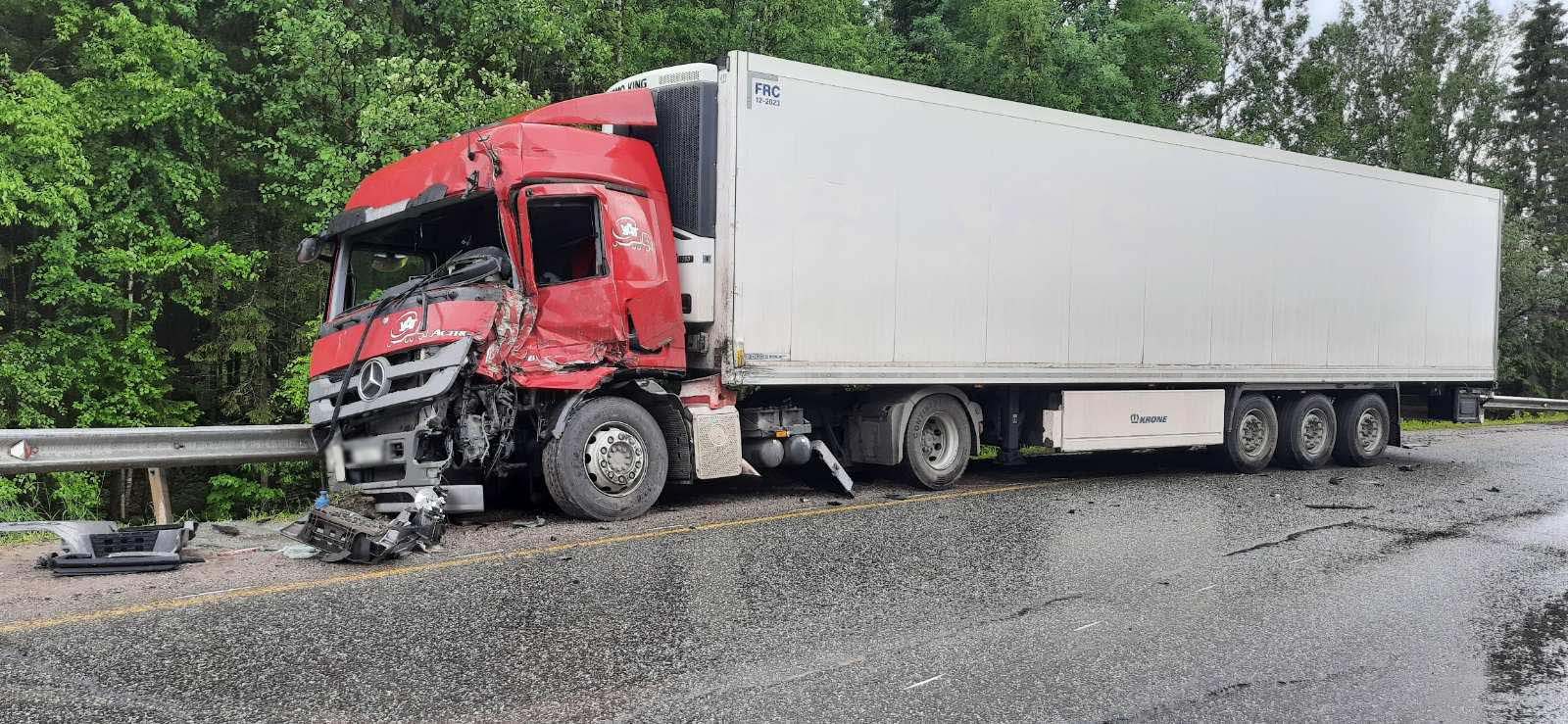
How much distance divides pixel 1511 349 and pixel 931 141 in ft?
Result: 101

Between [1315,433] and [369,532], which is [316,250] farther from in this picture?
[1315,433]

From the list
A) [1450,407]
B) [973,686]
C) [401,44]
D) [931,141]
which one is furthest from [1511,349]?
[973,686]

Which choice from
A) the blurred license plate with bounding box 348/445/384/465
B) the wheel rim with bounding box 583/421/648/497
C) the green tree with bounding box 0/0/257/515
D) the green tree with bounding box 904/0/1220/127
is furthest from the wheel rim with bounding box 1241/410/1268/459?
the green tree with bounding box 0/0/257/515

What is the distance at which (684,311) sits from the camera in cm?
823

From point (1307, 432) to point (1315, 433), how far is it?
14 cm

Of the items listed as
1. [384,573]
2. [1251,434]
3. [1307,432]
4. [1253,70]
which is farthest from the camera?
[1253,70]

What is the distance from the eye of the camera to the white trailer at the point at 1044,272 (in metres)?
8.29

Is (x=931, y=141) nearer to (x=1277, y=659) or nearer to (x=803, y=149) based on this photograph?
(x=803, y=149)

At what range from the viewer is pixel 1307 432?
41.5 feet

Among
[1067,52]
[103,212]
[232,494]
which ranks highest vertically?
[1067,52]

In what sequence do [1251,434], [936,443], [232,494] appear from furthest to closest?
1. [232,494]
2. [1251,434]
3. [936,443]

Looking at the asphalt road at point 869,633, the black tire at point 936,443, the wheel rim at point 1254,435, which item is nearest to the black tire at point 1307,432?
the wheel rim at point 1254,435

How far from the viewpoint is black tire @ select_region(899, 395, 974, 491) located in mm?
9523

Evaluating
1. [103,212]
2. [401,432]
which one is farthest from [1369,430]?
[103,212]
